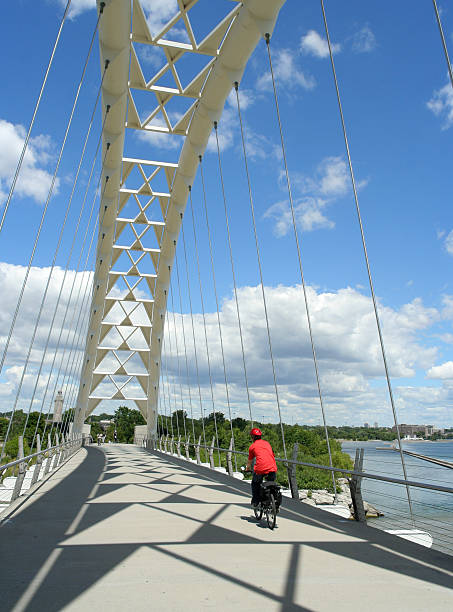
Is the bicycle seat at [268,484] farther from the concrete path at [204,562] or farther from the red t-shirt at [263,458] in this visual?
the concrete path at [204,562]

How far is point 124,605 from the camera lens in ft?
10.8

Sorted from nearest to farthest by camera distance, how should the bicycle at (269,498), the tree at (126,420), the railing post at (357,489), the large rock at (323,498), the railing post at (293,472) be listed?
the bicycle at (269,498) < the railing post at (357,489) < the railing post at (293,472) < the large rock at (323,498) < the tree at (126,420)

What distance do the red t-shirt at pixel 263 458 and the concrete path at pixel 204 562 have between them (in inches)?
27.3

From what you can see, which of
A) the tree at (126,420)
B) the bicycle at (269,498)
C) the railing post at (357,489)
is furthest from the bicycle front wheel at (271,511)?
the tree at (126,420)

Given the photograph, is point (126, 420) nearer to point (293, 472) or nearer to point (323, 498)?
point (323, 498)

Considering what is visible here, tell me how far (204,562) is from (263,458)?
222cm

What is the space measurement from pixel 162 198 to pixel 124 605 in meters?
22.5

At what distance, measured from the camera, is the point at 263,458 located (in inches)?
256

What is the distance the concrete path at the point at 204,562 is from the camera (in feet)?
11.2

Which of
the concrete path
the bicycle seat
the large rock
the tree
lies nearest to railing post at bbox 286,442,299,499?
the concrete path

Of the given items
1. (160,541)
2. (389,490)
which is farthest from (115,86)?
(389,490)

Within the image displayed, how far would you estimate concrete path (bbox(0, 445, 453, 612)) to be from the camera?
3410 mm

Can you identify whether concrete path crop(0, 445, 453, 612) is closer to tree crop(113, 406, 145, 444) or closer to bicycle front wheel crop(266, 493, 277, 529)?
bicycle front wheel crop(266, 493, 277, 529)

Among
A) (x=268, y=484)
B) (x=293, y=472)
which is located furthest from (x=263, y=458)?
(x=293, y=472)
